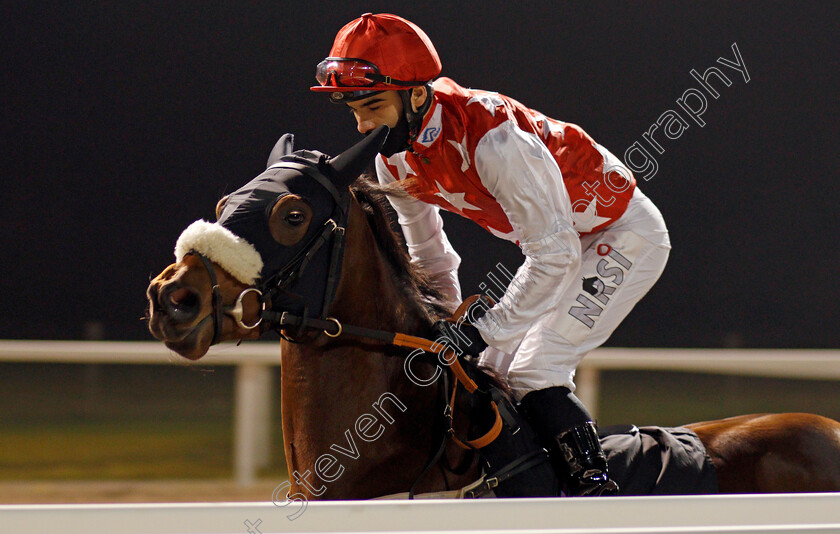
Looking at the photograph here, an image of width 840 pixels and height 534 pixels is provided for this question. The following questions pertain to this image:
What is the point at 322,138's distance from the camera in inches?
247

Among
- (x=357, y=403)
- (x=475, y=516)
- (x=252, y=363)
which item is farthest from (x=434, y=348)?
(x=252, y=363)

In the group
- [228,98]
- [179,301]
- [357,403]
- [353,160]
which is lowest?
[228,98]

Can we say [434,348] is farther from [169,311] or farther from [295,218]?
[169,311]

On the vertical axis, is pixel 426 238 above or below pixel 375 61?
below

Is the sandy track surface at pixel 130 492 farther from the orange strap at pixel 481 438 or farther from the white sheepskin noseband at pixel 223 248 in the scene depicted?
the white sheepskin noseband at pixel 223 248

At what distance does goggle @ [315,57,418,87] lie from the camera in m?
1.39

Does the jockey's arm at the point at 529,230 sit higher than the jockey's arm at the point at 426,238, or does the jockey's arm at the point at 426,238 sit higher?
the jockey's arm at the point at 529,230

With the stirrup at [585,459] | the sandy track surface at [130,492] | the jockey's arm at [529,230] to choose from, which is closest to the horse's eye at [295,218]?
the jockey's arm at [529,230]

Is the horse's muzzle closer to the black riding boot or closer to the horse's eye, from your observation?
the horse's eye

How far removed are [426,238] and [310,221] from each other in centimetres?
56

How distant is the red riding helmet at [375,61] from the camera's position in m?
1.39

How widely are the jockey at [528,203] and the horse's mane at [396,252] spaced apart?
0.05 metres

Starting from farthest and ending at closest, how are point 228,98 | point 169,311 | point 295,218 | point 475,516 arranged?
point 228,98 < point 295,218 < point 169,311 < point 475,516

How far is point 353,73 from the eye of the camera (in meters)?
1.39
